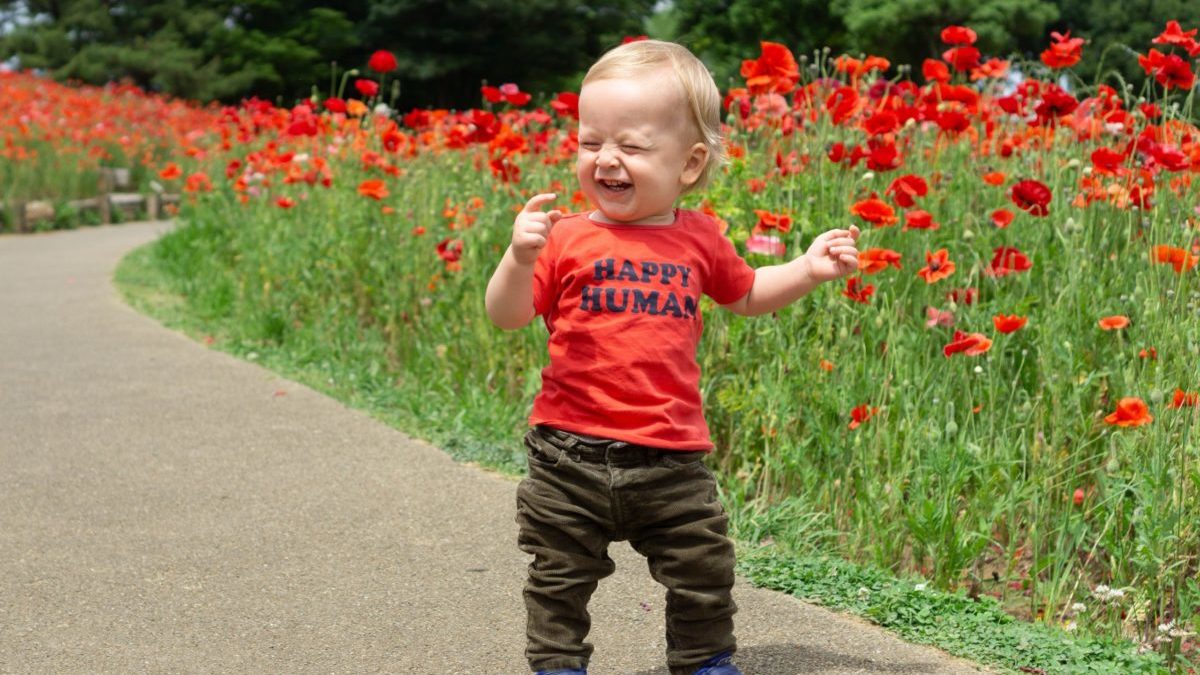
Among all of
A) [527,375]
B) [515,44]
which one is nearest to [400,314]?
[527,375]

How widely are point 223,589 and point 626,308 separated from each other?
147 centimetres

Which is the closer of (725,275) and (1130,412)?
(725,275)

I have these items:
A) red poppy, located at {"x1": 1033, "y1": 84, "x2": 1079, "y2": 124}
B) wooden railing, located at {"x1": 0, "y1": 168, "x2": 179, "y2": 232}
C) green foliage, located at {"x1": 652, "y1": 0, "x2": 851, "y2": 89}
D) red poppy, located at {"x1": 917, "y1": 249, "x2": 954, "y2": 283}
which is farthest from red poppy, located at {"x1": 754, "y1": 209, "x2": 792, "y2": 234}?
green foliage, located at {"x1": 652, "y1": 0, "x2": 851, "y2": 89}

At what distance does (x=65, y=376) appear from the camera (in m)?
6.11

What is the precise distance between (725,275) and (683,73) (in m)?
0.40

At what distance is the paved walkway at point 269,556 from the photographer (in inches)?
115

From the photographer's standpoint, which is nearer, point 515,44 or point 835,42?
point 515,44

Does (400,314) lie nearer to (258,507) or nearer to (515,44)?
(258,507)

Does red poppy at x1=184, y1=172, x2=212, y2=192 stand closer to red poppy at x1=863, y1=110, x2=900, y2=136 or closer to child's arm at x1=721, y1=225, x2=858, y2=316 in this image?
red poppy at x1=863, y1=110, x2=900, y2=136

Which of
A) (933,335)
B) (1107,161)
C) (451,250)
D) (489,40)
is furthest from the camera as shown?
(489,40)

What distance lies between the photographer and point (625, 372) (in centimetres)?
243

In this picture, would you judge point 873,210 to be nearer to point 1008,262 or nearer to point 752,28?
point 1008,262

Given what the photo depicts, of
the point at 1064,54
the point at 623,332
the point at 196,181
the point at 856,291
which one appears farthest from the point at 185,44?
the point at 623,332

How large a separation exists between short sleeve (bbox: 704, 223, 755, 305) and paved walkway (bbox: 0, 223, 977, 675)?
2.57ft
